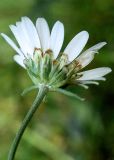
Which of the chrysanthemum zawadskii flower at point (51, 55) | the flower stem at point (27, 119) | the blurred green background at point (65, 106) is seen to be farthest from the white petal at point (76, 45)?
the blurred green background at point (65, 106)

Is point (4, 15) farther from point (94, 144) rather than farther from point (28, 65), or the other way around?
point (28, 65)

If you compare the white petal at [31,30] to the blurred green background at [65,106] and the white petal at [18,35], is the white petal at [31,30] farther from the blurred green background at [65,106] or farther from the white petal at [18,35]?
the blurred green background at [65,106]

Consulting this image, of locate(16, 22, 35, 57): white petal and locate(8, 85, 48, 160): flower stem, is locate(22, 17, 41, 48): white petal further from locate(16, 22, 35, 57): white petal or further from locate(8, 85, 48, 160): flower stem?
locate(8, 85, 48, 160): flower stem

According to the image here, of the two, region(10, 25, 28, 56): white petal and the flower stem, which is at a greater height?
region(10, 25, 28, 56): white petal

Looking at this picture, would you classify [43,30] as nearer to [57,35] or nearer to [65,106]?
[57,35]

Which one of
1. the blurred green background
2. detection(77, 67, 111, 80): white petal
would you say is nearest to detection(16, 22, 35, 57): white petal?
detection(77, 67, 111, 80): white petal

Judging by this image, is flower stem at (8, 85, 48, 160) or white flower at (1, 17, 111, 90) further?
white flower at (1, 17, 111, 90)

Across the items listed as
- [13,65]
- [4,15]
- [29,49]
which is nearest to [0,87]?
[13,65]

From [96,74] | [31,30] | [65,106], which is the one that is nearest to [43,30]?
[31,30]

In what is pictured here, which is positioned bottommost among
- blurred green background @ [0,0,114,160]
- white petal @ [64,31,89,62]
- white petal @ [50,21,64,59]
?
blurred green background @ [0,0,114,160]
